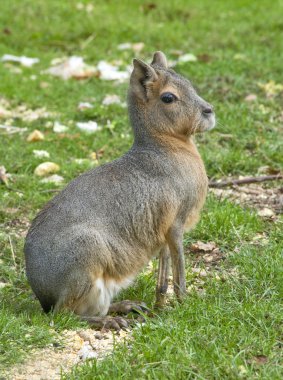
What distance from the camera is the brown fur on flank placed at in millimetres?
4711

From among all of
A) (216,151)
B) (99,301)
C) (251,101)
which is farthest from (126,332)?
(251,101)

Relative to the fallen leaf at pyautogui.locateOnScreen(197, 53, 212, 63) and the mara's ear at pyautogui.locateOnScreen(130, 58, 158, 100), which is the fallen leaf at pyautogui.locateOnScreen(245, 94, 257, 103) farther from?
the mara's ear at pyautogui.locateOnScreen(130, 58, 158, 100)

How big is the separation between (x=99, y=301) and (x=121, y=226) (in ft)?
1.53

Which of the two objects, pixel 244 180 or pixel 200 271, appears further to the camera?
pixel 244 180

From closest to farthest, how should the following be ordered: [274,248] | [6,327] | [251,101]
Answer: [6,327] → [274,248] → [251,101]

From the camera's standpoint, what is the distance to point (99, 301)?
4.81 metres

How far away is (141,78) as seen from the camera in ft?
16.7

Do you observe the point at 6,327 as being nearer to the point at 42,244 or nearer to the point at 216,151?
the point at 42,244

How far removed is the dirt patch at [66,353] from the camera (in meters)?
4.07

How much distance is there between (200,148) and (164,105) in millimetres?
2505

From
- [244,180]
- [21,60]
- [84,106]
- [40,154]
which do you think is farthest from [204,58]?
[244,180]

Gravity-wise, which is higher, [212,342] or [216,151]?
[212,342]

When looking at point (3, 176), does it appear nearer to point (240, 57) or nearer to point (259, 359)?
point (259, 359)

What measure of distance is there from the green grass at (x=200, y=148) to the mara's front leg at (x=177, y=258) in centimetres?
8
